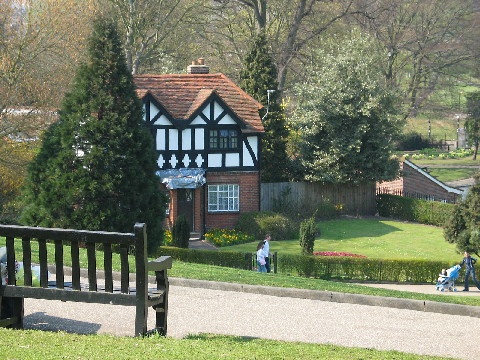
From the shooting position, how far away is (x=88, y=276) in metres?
10.4

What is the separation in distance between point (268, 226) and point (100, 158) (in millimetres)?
15094

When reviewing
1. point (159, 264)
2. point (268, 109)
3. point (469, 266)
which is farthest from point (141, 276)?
point (268, 109)

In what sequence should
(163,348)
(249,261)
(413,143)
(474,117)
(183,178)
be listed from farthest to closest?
1. (413,143)
2. (474,117)
3. (183,178)
4. (249,261)
5. (163,348)

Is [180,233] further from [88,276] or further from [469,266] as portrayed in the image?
[88,276]

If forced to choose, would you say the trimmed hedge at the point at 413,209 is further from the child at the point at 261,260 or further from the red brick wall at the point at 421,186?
the child at the point at 261,260

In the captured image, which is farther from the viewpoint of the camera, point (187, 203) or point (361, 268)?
point (187, 203)

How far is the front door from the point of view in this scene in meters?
39.1

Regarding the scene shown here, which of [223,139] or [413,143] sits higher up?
[223,139]

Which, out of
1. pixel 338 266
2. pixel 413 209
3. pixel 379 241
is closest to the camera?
pixel 338 266

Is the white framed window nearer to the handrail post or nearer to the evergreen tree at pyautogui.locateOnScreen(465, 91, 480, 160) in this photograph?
the handrail post

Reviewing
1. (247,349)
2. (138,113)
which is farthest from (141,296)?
(138,113)

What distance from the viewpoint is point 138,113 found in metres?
25.2

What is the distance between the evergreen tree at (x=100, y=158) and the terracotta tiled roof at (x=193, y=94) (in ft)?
43.3

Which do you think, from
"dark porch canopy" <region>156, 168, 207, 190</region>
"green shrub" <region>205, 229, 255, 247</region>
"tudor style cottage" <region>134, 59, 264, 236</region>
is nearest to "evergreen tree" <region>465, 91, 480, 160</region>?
"tudor style cottage" <region>134, 59, 264, 236</region>
